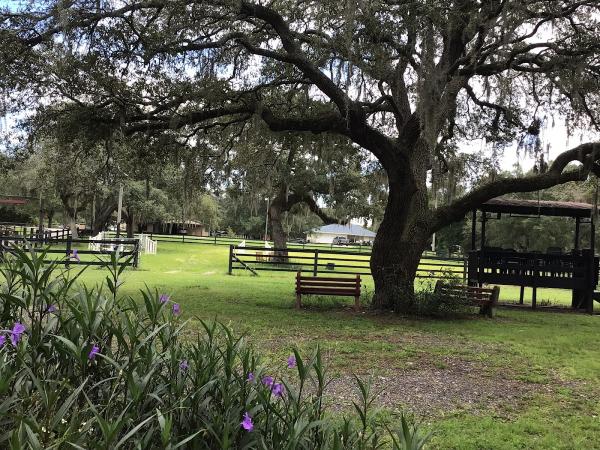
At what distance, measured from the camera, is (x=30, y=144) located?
12.7 m

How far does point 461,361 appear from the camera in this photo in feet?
24.0

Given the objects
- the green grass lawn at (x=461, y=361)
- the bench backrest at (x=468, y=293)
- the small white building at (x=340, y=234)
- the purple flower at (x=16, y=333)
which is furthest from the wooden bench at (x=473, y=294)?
the small white building at (x=340, y=234)

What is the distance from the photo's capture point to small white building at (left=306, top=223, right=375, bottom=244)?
10144cm

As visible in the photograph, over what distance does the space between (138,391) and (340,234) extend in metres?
102

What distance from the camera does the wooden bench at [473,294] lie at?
455 inches

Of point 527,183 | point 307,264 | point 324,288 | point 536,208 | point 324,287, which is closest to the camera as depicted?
point 527,183

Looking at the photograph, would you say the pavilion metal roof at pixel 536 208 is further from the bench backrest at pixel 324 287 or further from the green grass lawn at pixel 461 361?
the bench backrest at pixel 324 287

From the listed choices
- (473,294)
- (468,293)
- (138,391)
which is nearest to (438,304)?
(468,293)

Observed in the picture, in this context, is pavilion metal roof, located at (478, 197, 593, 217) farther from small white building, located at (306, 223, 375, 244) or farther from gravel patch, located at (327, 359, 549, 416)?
small white building, located at (306, 223, 375, 244)

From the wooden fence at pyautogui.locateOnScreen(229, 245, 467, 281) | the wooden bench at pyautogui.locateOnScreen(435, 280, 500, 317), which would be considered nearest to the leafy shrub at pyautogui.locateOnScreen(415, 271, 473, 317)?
the wooden bench at pyautogui.locateOnScreen(435, 280, 500, 317)

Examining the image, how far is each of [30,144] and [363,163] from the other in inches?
423

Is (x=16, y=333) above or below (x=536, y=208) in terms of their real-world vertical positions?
below

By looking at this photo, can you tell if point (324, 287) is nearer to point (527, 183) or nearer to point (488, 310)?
point (488, 310)

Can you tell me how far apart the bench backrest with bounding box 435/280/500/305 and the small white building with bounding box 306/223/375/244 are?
86.9 meters
